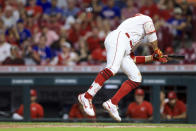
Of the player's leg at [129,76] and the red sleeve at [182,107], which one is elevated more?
the player's leg at [129,76]

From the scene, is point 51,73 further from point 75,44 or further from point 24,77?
point 75,44

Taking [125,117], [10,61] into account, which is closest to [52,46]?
[10,61]

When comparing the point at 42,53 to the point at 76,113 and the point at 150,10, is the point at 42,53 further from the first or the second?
the point at 150,10

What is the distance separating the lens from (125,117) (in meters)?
9.40

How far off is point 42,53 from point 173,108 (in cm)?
348

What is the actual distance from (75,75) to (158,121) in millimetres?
1999

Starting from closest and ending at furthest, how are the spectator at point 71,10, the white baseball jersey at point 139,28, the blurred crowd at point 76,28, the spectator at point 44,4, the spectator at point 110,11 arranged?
the white baseball jersey at point 139,28 → the blurred crowd at point 76,28 → the spectator at point 110,11 → the spectator at point 71,10 → the spectator at point 44,4

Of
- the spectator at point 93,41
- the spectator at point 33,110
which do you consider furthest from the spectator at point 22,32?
the spectator at point 33,110

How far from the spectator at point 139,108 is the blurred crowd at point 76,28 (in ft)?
4.41

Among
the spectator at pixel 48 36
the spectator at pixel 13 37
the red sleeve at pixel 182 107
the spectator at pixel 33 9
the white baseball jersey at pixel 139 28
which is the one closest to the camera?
the white baseball jersey at pixel 139 28

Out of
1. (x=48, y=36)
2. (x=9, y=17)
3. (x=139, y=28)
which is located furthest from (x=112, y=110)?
(x=9, y=17)

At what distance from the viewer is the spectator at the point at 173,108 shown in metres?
9.45

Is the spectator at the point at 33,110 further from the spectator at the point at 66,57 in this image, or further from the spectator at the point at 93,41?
the spectator at the point at 93,41

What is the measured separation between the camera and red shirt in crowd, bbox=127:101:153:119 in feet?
30.6
